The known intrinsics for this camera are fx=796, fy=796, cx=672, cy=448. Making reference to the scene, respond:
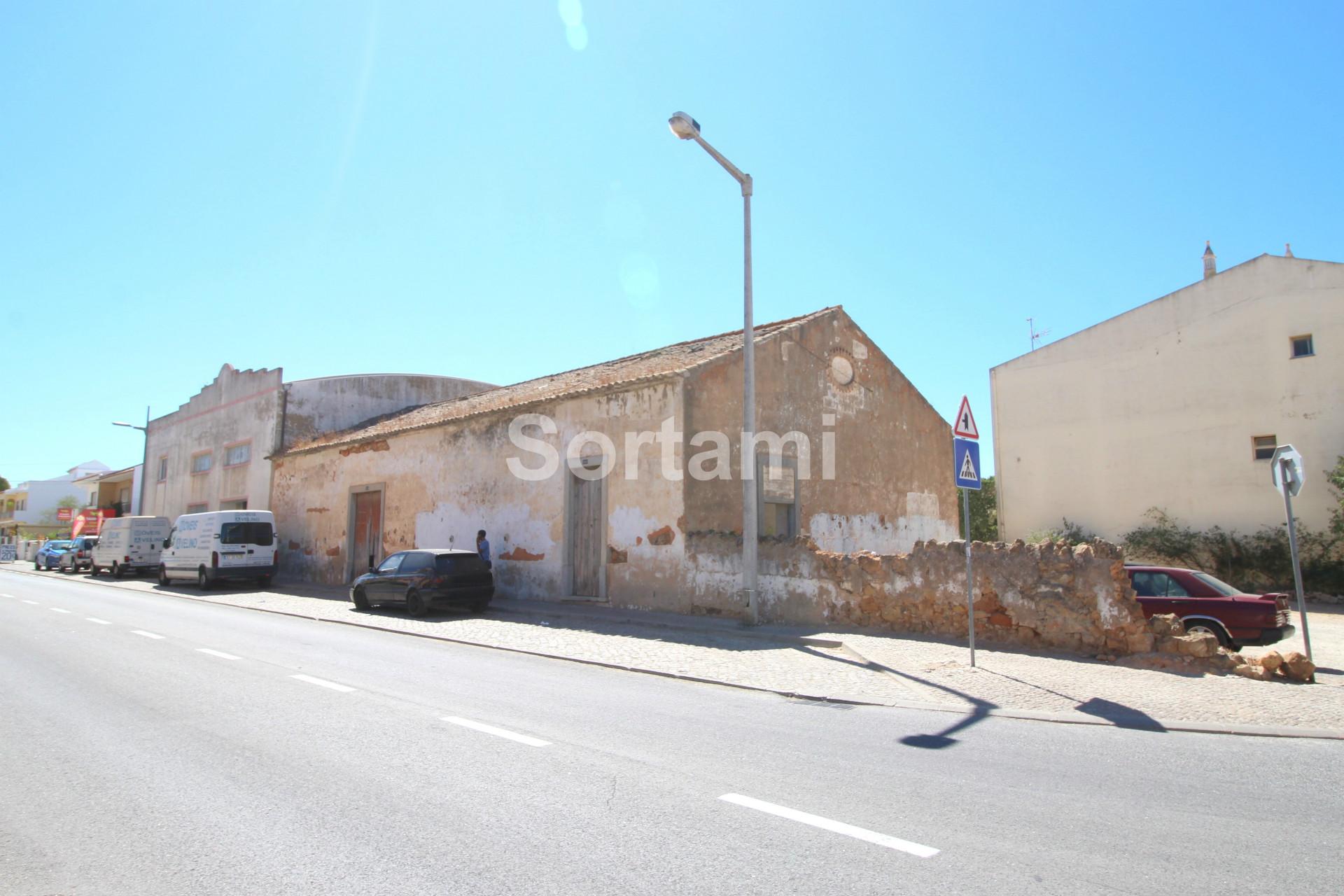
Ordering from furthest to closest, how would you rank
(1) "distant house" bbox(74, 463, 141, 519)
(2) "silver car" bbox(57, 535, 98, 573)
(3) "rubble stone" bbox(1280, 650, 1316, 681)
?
(1) "distant house" bbox(74, 463, 141, 519) < (2) "silver car" bbox(57, 535, 98, 573) < (3) "rubble stone" bbox(1280, 650, 1316, 681)

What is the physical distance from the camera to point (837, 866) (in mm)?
3688

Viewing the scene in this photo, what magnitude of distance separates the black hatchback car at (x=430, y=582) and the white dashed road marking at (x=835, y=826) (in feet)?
40.6

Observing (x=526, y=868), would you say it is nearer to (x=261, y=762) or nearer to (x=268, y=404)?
(x=261, y=762)

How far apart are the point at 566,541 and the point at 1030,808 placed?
13771mm

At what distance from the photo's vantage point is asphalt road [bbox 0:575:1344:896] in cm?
365

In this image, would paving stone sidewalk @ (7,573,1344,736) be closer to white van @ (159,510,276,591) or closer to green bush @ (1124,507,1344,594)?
green bush @ (1124,507,1344,594)

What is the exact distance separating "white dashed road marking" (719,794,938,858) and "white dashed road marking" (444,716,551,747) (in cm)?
181

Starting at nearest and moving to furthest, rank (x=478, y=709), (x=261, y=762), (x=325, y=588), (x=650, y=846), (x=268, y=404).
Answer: (x=650, y=846), (x=261, y=762), (x=478, y=709), (x=325, y=588), (x=268, y=404)

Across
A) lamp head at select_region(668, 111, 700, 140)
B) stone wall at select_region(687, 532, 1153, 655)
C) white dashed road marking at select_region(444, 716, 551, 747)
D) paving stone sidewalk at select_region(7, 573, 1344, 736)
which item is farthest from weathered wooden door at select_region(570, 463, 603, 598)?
white dashed road marking at select_region(444, 716, 551, 747)

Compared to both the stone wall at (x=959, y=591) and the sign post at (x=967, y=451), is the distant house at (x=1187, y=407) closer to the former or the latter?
the stone wall at (x=959, y=591)

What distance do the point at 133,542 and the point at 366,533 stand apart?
12808mm

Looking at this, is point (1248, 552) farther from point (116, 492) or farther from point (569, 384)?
point (116, 492)

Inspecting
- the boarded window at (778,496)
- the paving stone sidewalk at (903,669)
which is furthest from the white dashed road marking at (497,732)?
the boarded window at (778,496)

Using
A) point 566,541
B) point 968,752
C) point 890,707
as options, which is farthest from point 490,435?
point 968,752
